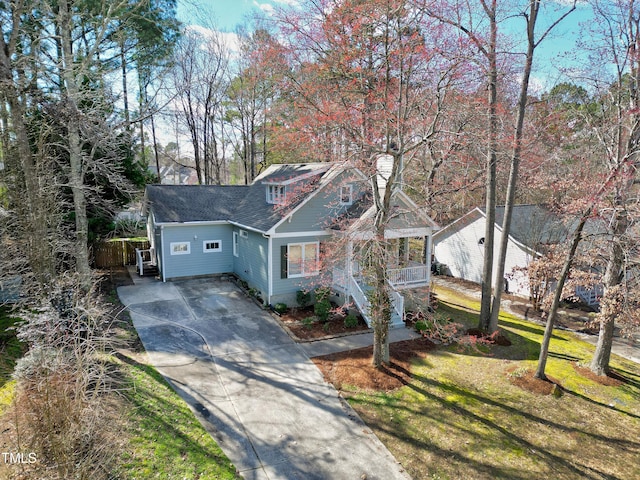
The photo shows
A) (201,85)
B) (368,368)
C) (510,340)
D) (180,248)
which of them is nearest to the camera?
(368,368)

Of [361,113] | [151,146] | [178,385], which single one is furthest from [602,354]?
[151,146]

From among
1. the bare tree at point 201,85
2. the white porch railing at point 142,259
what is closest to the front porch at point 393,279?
the white porch railing at point 142,259

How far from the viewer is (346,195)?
612 inches

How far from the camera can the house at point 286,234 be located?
14055 millimetres

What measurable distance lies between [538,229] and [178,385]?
16.7 m

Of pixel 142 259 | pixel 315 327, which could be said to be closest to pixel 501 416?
pixel 315 327

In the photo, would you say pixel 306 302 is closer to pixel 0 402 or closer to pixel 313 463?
pixel 313 463

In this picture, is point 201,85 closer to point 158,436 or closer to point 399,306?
point 399,306

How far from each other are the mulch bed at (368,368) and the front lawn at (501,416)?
0.20ft

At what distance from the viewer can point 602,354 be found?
1064 centimetres

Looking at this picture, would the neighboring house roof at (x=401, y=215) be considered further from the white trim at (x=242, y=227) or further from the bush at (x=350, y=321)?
the bush at (x=350, y=321)

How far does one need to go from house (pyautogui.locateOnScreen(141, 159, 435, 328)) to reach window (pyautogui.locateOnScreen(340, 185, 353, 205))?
0.04 m

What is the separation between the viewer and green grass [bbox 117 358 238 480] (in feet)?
20.6

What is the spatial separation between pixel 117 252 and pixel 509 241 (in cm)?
2062
